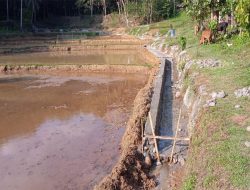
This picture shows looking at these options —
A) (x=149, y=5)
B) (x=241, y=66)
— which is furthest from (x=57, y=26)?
(x=241, y=66)

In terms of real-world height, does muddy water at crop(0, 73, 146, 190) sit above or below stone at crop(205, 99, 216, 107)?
below

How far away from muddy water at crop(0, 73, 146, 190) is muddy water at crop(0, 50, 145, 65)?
6.21 m

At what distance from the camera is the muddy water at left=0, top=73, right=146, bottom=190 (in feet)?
35.5

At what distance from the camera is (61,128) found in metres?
15.2

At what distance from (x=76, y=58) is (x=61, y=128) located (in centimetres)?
1947

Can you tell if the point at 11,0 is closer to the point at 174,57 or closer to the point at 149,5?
the point at 149,5

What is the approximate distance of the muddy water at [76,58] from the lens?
104 ft

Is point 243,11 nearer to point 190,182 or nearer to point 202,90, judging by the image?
point 190,182

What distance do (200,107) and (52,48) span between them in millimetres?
28655

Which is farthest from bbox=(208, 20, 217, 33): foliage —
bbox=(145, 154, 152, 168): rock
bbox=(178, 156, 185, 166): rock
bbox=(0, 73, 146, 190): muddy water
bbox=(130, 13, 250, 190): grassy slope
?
bbox=(145, 154, 152, 168): rock

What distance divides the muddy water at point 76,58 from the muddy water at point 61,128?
20.4 feet

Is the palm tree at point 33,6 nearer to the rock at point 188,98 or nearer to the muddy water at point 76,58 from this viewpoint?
the muddy water at point 76,58

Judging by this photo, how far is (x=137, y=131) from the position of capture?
12.7 metres

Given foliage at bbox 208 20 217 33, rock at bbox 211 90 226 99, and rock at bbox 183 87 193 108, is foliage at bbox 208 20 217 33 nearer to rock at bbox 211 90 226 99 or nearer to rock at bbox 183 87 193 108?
rock at bbox 183 87 193 108
